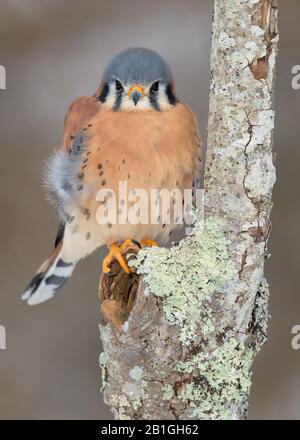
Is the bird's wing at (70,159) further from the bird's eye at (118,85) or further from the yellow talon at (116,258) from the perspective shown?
the yellow talon at (116,258)

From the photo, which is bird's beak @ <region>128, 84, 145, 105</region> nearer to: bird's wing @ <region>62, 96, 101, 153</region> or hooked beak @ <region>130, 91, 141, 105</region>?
hooked beak @ <region>130, 91, 141, 105</region>

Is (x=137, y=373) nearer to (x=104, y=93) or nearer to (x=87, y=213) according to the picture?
(x=87, y=213)

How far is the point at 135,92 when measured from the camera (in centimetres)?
249

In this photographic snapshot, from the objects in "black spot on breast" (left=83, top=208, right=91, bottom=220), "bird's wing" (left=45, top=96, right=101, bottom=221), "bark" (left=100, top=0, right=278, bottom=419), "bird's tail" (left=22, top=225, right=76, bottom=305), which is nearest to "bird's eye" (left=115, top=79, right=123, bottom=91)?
"bird's wing" (left=45, top=96, right=101, bottom=221)

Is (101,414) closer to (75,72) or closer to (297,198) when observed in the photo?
(297,198)

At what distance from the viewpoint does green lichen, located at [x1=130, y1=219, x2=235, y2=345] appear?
6.43 feet

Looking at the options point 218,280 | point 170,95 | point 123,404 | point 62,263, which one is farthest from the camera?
point 62,263

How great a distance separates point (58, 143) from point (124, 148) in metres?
1.08

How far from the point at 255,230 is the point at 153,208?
30.0 inches

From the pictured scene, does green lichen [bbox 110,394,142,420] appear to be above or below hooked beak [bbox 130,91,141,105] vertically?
below

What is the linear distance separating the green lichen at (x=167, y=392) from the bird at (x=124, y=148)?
1.55 ft

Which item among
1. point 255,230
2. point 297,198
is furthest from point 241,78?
point 297,198

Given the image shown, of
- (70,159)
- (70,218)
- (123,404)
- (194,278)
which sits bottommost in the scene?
(123,404)

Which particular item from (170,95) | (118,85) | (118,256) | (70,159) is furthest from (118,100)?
(118,256)
